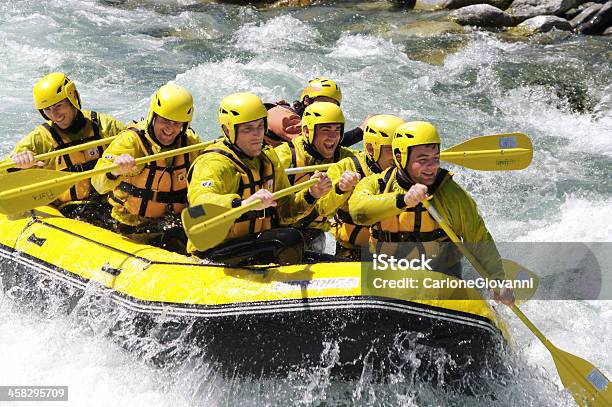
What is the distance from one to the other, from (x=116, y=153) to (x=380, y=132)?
1698mm

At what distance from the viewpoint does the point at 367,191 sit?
4.16 metres

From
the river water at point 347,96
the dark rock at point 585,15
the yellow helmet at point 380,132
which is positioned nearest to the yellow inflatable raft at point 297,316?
the river water at point 347,96

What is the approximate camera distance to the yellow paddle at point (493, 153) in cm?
443

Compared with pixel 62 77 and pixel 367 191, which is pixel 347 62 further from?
pixel 367 191

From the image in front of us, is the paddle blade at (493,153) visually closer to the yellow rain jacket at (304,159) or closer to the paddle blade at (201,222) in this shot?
the yellow rain jacket at (304,159)

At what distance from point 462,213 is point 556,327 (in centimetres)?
165

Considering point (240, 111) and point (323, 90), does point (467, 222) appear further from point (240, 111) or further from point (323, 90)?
point (323, 90)

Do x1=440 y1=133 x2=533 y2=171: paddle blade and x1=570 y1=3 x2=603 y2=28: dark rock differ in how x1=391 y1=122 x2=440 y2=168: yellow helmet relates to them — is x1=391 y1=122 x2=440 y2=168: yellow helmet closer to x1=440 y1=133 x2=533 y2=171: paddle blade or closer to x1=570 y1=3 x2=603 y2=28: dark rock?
x1=440 y1=133 x2=533 y2=171: paddle blade

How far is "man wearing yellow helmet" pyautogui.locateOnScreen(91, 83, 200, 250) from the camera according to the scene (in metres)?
4.76

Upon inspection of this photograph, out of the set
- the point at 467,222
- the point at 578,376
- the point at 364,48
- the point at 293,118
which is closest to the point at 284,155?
the point at 293,118

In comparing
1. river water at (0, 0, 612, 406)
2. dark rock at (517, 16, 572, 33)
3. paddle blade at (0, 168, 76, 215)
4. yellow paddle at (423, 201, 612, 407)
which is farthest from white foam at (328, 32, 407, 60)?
yellow paddle at (423, 201, 612, 407)

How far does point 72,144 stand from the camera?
547cm

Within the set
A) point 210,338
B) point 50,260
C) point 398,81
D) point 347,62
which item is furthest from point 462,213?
point 347,62

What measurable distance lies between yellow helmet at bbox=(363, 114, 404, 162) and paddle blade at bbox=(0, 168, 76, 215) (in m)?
1.94
